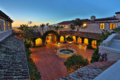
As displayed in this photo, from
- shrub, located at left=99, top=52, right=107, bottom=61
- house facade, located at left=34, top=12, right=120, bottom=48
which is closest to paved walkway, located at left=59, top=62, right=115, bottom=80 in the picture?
shrub, located at left=99, top=52, right=107, bottom=61

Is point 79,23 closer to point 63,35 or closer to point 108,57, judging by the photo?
point 63,35

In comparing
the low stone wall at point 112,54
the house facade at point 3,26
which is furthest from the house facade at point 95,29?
the house facade at point 3,26

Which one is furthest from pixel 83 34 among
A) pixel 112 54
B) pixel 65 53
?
pixel 112 54

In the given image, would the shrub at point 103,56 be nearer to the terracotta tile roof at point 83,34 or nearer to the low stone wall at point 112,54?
the low stone wall at point 112,54

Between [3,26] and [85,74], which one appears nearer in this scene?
[85,74]

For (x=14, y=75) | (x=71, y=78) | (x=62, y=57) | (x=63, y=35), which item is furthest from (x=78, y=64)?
(x=63, y=35)

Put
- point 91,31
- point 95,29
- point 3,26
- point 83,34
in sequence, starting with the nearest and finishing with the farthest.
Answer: point 3,26
point 95,29
point 91,31
point 83,34

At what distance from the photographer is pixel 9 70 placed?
15.3 ft

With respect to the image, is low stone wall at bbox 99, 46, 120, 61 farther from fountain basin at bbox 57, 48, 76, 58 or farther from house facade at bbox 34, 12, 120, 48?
house facade at bbox 34, 12, 120, 48

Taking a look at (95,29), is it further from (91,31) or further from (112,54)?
(112,54)

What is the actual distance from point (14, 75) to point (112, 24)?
29.9m

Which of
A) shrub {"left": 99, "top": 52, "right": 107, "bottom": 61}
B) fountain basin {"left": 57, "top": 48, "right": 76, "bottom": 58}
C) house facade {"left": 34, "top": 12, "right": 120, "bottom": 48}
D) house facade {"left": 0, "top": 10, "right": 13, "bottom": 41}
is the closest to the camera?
shrub {"left": 99, "top": 52, "right": 107, "bottom": 61}

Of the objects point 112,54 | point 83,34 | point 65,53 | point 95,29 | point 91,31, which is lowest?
point 65,53

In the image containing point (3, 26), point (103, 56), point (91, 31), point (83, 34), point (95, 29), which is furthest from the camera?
point (83, 34)
